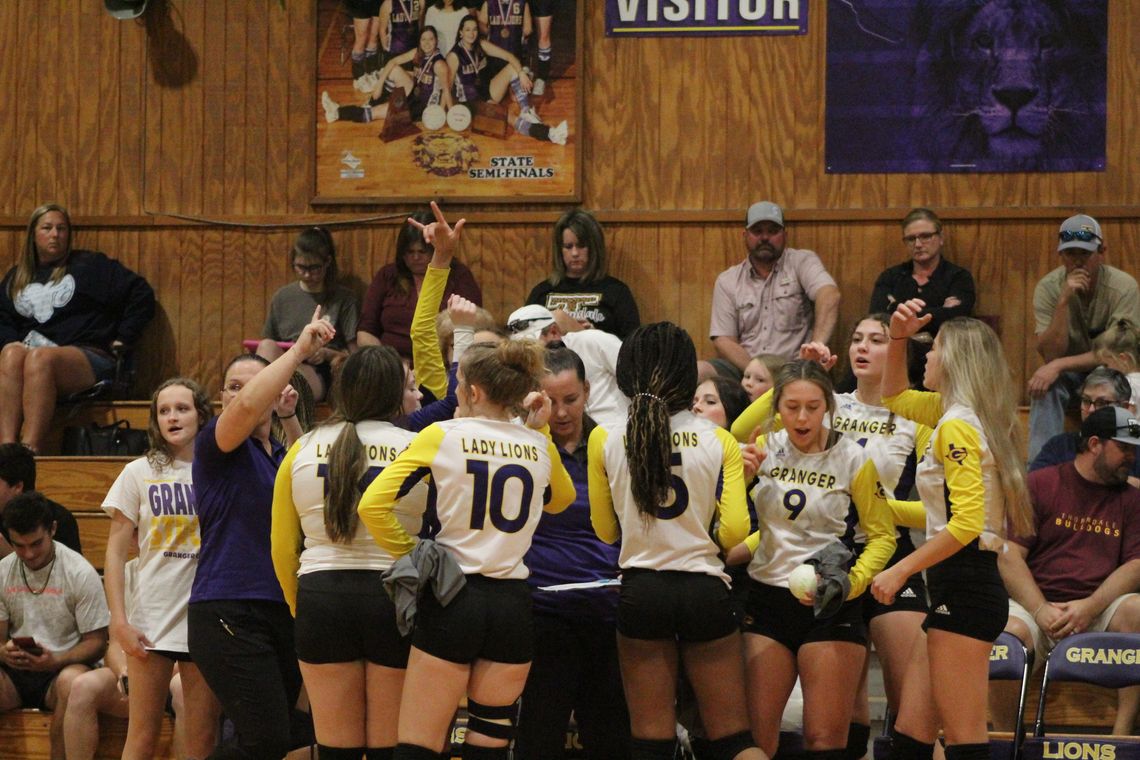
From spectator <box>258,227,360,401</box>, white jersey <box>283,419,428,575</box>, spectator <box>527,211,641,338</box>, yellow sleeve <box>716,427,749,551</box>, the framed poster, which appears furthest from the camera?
the framed poster

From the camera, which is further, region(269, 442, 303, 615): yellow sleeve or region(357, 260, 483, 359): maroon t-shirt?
region(357, 260, 483, 359): maroon t-shirt

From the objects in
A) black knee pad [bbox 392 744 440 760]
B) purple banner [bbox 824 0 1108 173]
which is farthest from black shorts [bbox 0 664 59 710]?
purple banner [bbox 824 0 1108 173]

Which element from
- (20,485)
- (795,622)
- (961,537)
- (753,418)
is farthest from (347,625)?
(20,485)

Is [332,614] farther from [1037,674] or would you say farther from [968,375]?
[1037,674]

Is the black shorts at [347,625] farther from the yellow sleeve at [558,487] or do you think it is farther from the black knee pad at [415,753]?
the yellow sleeve at [558,487]

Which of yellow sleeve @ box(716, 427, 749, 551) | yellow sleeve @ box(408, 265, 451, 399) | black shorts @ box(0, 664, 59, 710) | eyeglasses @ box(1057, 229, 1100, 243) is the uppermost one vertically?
eyeglasses @ box(1057, 229, 1100, 243)

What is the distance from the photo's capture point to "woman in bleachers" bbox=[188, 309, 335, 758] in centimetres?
423

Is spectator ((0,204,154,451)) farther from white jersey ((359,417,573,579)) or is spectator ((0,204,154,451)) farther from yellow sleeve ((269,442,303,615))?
white jersey ((359,417,573,579))

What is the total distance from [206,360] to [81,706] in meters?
3.38

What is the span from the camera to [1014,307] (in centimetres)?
792

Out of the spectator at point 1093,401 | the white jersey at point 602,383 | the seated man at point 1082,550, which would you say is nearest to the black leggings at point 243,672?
the white jersey at point 602,383

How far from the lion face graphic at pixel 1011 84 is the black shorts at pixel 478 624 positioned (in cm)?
511

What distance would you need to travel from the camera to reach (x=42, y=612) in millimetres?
5777

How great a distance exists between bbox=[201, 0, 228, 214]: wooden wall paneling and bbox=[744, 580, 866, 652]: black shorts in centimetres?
534
